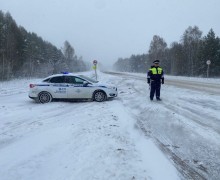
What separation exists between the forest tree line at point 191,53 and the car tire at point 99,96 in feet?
103

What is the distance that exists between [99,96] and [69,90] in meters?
1.65

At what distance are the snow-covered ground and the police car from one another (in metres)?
3.96

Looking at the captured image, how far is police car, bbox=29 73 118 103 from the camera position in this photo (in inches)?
487

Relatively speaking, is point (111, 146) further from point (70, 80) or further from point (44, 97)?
point (44, 97)

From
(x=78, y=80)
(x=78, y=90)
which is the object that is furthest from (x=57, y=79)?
(x=78, y=90)

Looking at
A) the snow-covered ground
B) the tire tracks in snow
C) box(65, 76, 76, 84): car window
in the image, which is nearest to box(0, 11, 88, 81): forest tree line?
box(65, 76, 76, 84): car window

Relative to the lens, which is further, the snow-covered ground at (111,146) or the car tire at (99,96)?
the car tire at (99,96)

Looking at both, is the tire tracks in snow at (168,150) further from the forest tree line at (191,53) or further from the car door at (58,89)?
the forest tree line at (191,53)

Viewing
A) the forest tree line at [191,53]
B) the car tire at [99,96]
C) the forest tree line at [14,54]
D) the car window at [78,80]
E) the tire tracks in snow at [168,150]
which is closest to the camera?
the tire tracks in snow at [168,150]

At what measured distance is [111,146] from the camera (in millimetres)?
5043

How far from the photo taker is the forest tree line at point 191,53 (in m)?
47.1

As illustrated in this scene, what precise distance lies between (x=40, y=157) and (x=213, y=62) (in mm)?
48650

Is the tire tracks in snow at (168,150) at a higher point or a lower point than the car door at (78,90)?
lower

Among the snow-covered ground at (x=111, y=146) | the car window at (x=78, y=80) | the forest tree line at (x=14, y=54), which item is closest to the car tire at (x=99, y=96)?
the car window at (x=78, y=80)
